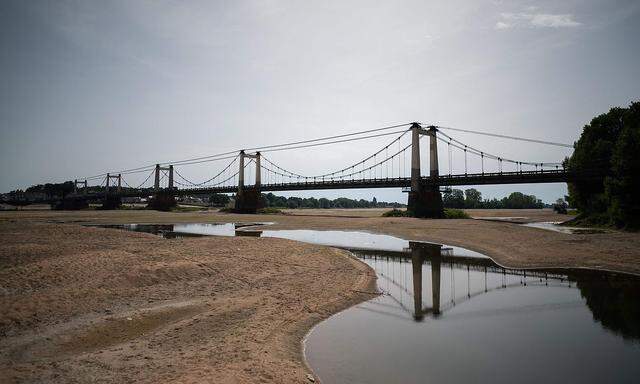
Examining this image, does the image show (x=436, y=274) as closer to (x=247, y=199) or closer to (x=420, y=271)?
(x=420, y=271)

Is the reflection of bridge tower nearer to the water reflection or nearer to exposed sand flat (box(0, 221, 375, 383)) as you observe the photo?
the water reflection

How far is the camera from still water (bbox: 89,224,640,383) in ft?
20.2

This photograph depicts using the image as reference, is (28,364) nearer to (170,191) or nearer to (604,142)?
(604,142)

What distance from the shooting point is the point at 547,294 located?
11500mm

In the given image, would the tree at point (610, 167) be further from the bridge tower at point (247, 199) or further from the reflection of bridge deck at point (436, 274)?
the bridge tower at point (247, 199)

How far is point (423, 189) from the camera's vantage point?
51.8 metres

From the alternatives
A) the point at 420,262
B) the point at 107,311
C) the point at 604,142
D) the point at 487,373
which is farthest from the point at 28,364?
the point at 604,142

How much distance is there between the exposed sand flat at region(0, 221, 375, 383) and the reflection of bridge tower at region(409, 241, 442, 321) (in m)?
1.83

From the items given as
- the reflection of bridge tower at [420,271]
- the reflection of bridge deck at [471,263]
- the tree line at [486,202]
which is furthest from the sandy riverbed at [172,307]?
the tree line at [486,202]

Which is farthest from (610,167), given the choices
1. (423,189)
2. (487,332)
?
(487,332)

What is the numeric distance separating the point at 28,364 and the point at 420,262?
1606 cm

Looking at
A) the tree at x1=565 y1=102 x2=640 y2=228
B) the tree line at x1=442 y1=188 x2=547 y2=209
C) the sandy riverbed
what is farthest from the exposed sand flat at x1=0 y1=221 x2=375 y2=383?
the tree line at x1=442 y1=188 x2=547 y2=209

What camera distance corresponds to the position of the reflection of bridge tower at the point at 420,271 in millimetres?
10102

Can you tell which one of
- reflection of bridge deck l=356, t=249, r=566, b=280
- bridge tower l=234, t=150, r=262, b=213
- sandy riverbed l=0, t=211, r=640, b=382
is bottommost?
reflection of bridge deck l=356, t=249, r=566, b=280
